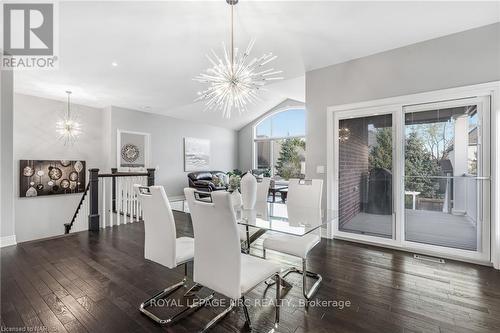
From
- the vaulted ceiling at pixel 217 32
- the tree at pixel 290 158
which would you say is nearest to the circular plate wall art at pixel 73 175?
the vaulted ceiling at pixel 217 32

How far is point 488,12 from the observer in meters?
2.57

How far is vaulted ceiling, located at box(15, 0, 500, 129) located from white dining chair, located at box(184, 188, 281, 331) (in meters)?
2.20

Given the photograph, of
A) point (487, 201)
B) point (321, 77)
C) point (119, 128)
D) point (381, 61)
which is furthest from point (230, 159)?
point (487, 201)

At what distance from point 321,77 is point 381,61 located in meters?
0.90

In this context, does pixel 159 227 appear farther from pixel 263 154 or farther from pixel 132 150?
pixel 263 154

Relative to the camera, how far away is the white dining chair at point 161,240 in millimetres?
1814

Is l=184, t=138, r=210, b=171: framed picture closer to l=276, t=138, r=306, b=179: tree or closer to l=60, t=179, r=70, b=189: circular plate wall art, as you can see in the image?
l=276, t=138, r=306, b=179: tree

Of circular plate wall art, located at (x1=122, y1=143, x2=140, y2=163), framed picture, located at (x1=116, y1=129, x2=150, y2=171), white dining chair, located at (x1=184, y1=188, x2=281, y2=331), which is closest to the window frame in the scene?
framed picture, located at (x1=116, y1=129, x2=150, y2=171)

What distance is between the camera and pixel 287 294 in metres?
2.18

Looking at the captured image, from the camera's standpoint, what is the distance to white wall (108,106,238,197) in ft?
21.3

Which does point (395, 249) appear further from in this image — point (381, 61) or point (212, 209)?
point (212, 209)

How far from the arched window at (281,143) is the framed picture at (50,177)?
20.0 ft

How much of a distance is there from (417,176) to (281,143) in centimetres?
630

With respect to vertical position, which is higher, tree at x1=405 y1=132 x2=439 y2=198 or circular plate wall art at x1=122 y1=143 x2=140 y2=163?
circular plate wall art at x1=122 y1=143 x2=140 y2=163
